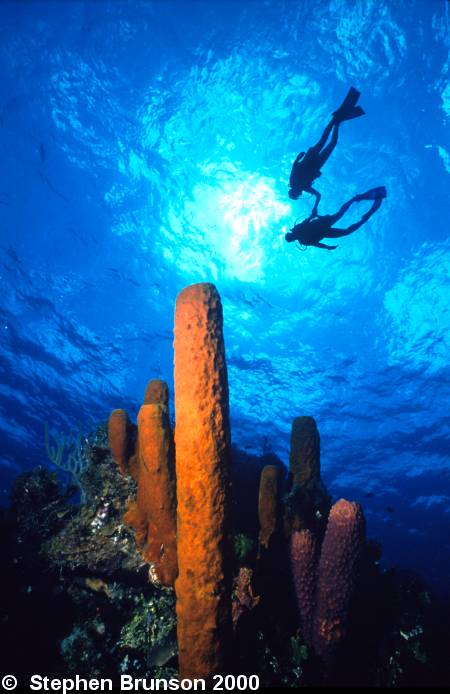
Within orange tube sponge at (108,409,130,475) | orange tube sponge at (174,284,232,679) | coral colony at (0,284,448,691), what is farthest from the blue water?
orange tube sponge at (174,284,232,679)

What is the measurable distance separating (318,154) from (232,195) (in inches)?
196

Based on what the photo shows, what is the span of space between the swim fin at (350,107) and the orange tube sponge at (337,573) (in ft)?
22.2

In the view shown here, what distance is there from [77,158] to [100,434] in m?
9.79

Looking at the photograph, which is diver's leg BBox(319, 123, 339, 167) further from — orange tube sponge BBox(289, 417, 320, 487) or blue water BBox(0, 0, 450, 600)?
orange tube sponge BBox(289, 417, 320, 487)

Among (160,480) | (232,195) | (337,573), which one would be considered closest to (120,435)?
(160,480)

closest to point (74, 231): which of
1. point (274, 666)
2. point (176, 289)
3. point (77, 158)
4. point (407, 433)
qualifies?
point (77, 158)

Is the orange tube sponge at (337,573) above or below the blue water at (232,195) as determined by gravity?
below

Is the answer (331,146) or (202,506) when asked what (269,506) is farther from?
(331,146)

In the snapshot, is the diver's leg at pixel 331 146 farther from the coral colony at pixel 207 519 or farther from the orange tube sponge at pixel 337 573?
the orange tube sponge at pixel 337 573

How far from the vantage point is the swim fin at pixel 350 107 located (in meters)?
6.71

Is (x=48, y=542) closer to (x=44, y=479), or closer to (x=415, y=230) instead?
(x=44, y=479)

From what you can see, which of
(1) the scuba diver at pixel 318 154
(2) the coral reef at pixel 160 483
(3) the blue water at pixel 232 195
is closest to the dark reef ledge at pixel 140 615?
(2) the coral reef at pixel 160 483

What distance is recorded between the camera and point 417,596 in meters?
4.75

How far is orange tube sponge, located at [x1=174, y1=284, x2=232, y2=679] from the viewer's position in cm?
261
